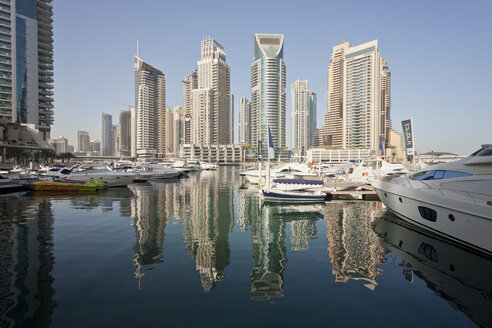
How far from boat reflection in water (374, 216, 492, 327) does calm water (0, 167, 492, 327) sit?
5 cm

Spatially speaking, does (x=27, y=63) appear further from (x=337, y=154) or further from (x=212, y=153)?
(x=337, y=154)

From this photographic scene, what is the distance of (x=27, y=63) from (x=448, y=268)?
141 metres

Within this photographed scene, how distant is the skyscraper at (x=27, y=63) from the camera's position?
97.0 m

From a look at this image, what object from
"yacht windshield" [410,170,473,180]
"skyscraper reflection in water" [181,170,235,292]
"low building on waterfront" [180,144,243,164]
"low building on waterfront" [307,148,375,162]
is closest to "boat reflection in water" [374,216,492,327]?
"yacht windshield" [410,170,473,180]

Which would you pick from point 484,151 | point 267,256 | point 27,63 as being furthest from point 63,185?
point 27,63

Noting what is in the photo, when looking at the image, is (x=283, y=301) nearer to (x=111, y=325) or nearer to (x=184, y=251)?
(x=111, y=325)

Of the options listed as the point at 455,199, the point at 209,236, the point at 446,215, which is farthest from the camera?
the point at 209,236

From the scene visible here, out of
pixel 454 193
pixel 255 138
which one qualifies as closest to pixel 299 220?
pixel 454 193

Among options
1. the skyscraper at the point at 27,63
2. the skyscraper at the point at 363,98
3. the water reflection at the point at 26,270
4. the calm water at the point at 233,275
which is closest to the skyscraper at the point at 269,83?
the skyscraper at the point at 363,98

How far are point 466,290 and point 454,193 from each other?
267 inches

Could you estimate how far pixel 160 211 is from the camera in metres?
21.7

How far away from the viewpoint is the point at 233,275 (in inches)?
377

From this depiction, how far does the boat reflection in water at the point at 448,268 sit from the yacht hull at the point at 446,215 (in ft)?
1.95

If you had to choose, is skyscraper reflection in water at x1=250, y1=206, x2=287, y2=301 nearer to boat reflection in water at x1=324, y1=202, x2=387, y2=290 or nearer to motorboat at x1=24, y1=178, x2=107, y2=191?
boat reflection in water at x1=324, y1=202, x2=387, y2=290
